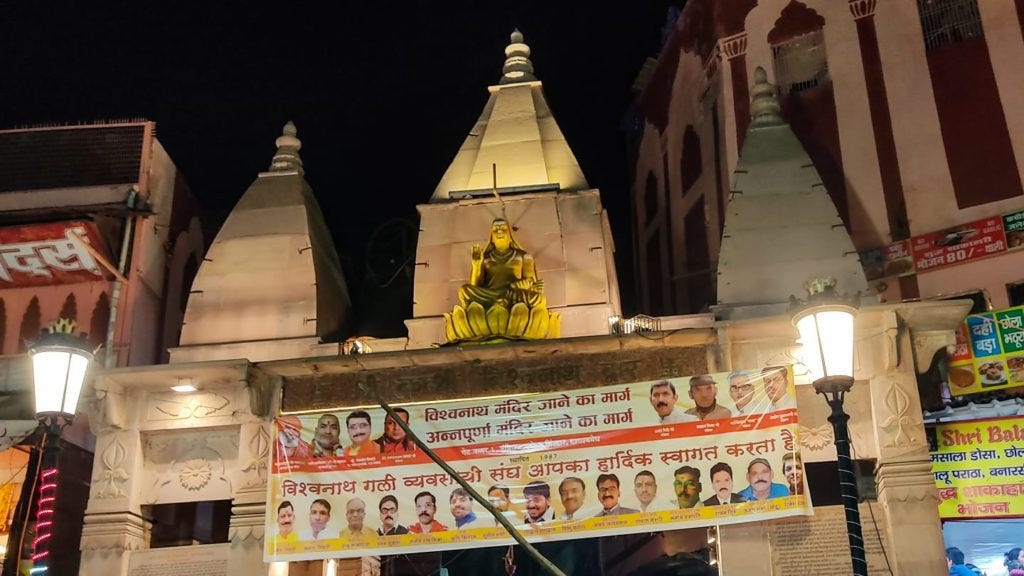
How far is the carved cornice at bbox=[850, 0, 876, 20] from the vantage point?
2048 cm

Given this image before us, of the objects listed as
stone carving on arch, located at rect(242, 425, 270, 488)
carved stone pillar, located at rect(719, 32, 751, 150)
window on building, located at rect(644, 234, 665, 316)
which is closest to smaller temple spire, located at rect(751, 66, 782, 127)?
carved stone pillar, located at rect(719, 32, 751, 150)

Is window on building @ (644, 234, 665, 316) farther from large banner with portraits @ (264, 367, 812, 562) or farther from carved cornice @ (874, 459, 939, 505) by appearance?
carved cornice @ (874, 459, 939, 505)

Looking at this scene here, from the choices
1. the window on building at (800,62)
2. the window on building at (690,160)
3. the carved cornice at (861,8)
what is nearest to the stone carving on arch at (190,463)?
the window on building at (690,160)

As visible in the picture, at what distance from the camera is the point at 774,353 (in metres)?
13.5

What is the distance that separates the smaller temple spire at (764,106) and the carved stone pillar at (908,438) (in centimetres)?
479

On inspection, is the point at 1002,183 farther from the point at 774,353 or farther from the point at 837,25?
the point at 774,353

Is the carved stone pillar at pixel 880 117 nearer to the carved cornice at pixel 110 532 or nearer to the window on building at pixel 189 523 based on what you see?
the window on building at pixel 189 523

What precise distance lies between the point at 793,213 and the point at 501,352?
5057 millimetres

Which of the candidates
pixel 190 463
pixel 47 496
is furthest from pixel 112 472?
pixel 47 496

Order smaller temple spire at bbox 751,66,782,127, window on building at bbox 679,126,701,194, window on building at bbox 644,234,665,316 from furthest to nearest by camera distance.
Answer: window on building at bbox 644,234,665,316 → window on building at bbox 679,126,701,194 → smaller temple spire at bbox 751,66,782,127

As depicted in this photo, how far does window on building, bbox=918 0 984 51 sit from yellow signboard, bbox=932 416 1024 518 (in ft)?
26.8

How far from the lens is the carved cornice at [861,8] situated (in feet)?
67.2

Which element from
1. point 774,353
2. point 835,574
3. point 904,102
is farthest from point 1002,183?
point 835,574

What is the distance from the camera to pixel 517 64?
19.8 m
